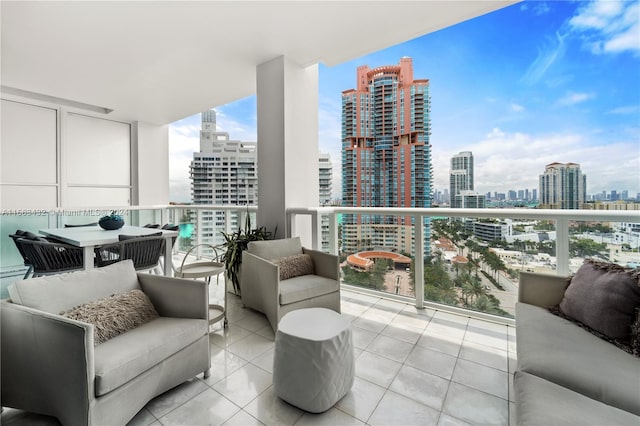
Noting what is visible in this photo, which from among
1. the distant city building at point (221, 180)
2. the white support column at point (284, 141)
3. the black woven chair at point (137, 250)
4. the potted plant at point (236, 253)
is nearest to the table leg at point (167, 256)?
the black woven chair at point (137, 250)

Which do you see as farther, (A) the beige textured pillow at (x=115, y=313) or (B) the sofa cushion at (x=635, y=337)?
(A) the beige textured pillow at (x=115, y=313)

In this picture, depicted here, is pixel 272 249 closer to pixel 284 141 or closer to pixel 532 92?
pixel 284 141

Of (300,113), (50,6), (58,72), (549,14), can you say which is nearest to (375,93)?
→ (300,113)

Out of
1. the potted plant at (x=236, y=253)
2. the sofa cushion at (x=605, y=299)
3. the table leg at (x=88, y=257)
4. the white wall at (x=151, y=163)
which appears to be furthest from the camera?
the white wall at (x=151, y=163)

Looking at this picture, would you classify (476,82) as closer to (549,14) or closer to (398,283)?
(549,14)

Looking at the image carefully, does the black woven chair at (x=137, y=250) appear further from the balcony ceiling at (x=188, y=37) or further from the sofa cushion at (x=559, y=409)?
the sofa cushion at (x=559, y=409)

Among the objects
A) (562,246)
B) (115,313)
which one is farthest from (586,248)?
(115,313)
